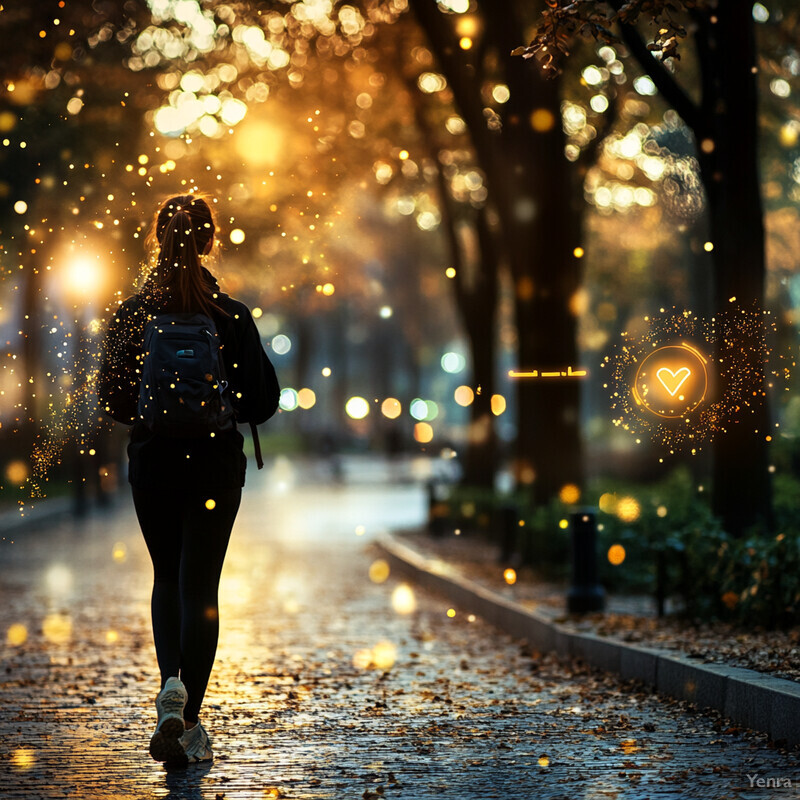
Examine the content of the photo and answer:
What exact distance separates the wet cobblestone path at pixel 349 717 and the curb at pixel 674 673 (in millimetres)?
108

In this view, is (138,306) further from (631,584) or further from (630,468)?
(630,468)

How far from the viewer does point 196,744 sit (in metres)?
5.71

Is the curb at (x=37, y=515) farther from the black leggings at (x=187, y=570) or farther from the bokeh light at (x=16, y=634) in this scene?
the black leggings at (x=187, y=570)

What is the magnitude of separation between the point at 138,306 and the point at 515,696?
10.5 ft

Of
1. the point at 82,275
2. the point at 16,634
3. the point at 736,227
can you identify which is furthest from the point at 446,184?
the point at 82,275

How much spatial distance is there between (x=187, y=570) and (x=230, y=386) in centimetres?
73

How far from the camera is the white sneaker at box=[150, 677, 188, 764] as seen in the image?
5.41m

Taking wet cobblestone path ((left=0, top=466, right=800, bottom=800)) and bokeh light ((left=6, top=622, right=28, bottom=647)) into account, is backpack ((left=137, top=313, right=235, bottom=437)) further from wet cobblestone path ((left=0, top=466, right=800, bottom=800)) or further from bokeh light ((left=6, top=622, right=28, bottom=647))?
bokeh light ((left=6, top=622, right=28, bottom=647))

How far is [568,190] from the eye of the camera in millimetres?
15375

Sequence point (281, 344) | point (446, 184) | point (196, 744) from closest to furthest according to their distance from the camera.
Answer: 1. point (196, 744)
2. point (446, 184)
3. point (281, 344)

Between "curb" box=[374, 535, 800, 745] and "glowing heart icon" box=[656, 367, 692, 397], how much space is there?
177 cm

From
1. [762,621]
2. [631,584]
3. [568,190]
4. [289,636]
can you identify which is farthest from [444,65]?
[762,621]

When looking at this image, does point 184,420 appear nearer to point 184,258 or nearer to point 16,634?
point 184,258

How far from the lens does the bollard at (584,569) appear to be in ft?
34.4
